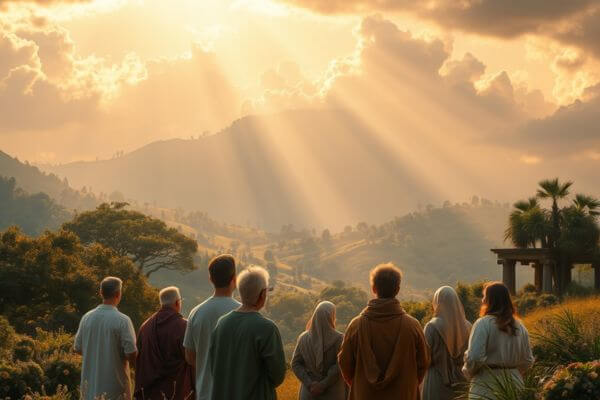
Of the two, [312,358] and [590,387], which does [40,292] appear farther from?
[590,387]

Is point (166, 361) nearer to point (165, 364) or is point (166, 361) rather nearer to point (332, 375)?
point (165, 364)

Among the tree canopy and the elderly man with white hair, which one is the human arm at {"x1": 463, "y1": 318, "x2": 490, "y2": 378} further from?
the tree canopy

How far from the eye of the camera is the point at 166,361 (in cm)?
889

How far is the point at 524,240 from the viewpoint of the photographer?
41.7m

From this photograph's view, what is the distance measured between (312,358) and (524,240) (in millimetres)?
34608

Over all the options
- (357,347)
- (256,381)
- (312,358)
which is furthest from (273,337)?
(312,358)

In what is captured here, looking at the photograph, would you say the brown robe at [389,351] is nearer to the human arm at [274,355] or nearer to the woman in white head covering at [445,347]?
the human arm at [274,355]

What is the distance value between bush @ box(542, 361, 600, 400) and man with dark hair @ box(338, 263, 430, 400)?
46.1 inches

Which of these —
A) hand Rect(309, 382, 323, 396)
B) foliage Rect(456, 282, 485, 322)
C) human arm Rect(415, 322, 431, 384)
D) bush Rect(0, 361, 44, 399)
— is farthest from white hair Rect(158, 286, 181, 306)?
foliage Rect(456, 282, 485, 322)

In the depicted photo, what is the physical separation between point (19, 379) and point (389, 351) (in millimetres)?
8187

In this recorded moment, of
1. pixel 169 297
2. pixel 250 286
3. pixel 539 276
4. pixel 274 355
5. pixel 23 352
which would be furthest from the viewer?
pixel 539 276

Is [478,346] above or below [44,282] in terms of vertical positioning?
below

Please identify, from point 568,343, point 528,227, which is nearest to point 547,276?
point 528,227

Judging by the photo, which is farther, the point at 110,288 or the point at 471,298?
the point at 471,298
